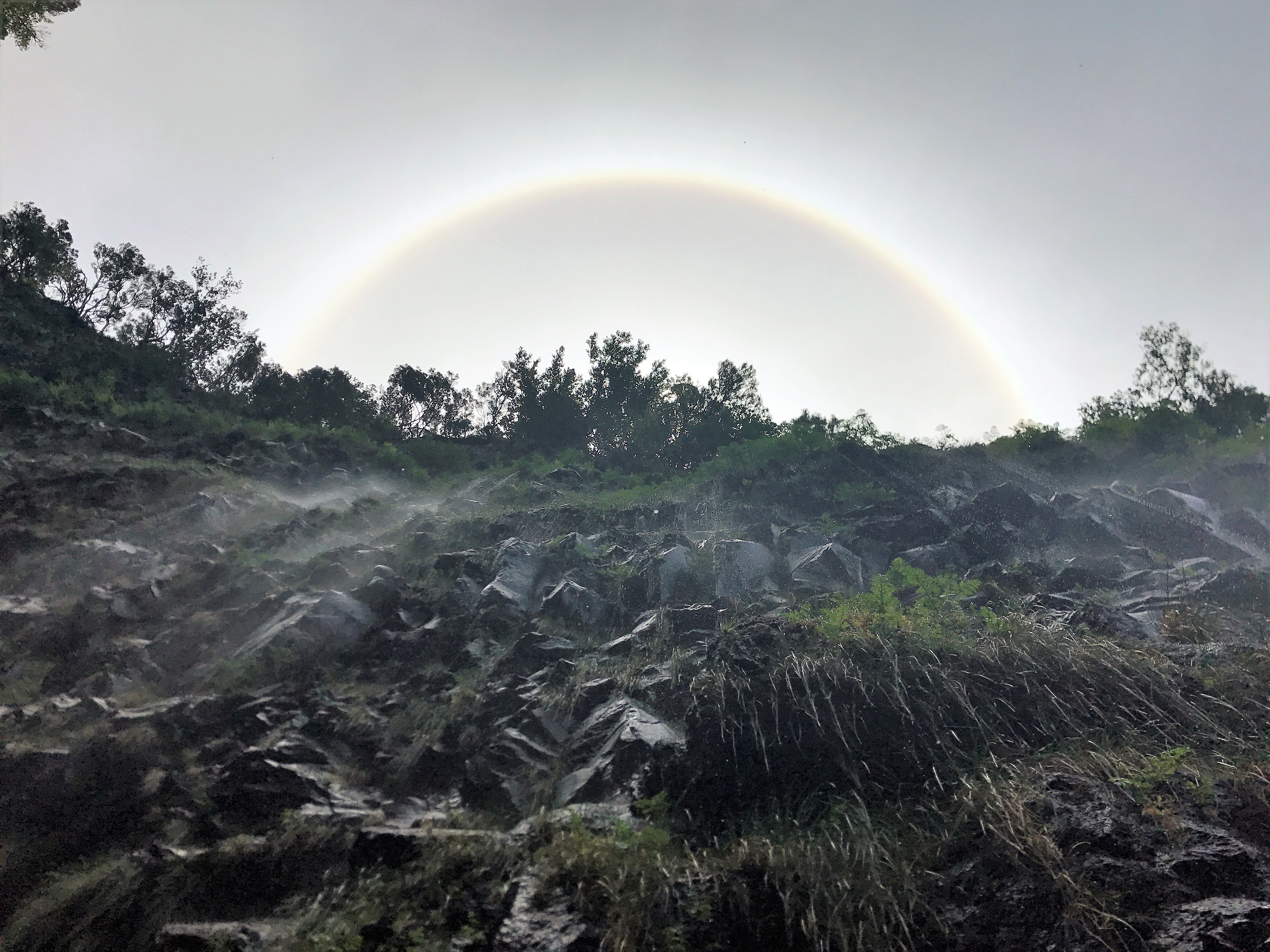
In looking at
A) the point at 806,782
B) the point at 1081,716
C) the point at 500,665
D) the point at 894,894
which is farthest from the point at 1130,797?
the point at 500,665

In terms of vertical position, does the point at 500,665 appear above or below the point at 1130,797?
above

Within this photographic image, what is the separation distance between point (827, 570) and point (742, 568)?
2.21 metres

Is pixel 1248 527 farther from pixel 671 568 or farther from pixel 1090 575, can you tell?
pixel 671 568

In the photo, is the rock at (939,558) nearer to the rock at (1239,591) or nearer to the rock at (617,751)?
the rock at (1239,591)

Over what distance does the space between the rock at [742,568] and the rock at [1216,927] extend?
31.8 ft

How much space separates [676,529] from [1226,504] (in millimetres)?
17821

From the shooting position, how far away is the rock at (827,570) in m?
15.0

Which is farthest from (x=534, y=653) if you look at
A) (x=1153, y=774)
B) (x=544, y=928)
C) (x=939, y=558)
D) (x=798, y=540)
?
(x=939, y=558)

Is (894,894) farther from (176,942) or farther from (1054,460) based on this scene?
(1054,460)

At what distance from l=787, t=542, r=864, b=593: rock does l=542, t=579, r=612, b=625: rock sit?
497cm

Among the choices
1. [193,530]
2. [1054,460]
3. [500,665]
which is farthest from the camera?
[1054,460]

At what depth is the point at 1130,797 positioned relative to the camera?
20.1ft

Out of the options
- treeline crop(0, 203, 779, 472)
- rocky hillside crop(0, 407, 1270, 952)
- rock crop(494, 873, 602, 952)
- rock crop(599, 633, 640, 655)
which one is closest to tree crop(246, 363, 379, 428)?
treeline crop(0, 203, 779, 472)

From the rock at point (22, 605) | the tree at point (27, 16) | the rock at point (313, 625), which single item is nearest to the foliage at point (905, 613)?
the rock at point (313, 625)
